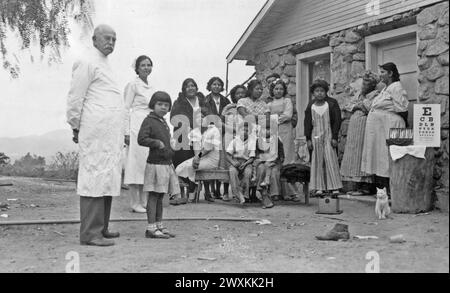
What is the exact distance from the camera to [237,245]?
4848 mm

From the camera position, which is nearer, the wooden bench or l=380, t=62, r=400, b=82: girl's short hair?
l=380, t=62, r=400, b=82: girl's short hair

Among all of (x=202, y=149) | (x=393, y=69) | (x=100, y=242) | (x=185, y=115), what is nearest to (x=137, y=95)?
(x=185, y=115)

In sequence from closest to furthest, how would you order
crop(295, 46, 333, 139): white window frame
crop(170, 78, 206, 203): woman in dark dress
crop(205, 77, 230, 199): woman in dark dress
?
crop(170, 78, 206, 203): woman in dark dress, crop(205, 77, 230, 199): woman in dark dress, crop(295, 46, 333, 139): white window frame

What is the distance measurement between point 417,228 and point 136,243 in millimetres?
2673

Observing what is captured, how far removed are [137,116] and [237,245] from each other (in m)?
2.48

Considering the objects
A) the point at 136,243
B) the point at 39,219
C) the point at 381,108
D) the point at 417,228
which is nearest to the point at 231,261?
the point at 136,243

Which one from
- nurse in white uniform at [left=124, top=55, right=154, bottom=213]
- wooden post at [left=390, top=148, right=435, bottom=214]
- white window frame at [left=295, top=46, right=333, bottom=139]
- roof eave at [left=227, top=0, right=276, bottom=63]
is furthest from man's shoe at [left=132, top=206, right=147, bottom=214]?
roof eave at [left=227, top=0, right=276, bottom=63]

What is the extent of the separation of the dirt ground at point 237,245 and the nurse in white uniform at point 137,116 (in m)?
0.45

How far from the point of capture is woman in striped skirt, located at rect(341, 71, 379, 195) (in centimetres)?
772

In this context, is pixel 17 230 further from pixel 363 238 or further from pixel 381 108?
pixel 381 108

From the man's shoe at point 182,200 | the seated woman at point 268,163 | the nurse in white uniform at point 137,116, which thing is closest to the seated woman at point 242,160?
the seated woman at point 268,163

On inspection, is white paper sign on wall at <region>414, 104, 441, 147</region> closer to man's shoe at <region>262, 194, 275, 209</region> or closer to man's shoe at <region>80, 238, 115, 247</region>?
man's shoe at <region>262, 194, 275, 209</region>

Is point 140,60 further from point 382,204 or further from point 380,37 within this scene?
point 380,37

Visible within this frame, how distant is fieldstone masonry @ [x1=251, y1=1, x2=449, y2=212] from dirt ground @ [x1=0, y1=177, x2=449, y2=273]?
1092 millimetres
